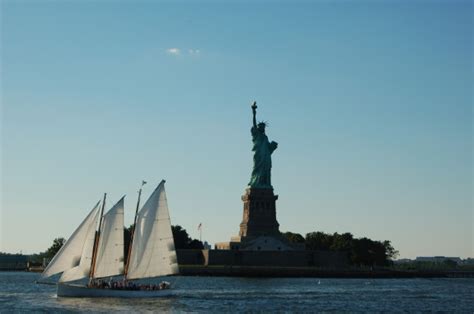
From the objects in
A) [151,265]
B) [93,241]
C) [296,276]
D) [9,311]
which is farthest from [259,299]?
[296,276]

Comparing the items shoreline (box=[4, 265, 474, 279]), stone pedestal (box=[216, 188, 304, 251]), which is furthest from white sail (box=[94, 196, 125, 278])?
stone pedestal (box=[216, 188, 304, 251])

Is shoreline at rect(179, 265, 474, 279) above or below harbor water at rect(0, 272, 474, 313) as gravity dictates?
above

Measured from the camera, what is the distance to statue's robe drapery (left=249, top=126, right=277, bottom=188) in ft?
493

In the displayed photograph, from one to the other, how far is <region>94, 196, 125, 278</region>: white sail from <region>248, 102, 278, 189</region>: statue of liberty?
74.3 m

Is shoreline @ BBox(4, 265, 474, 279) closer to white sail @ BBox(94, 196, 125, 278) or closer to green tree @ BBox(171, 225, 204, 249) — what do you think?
green tree @ BBox(171, 225, 204, 249)

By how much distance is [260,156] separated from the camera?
150375mm

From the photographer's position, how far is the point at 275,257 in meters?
147

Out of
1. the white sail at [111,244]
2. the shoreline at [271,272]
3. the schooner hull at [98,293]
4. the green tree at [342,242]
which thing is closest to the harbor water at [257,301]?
the schooner hull at [98,293]

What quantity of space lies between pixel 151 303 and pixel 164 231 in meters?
6.88

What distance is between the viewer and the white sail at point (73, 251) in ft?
240

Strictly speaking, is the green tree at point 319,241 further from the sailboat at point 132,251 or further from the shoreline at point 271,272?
the sailboat at point 132,251

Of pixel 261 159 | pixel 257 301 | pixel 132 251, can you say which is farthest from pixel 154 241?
pixel 261 159

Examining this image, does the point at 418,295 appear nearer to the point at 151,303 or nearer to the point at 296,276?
the point at 151,303

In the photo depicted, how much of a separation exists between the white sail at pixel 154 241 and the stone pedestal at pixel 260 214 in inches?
2817
